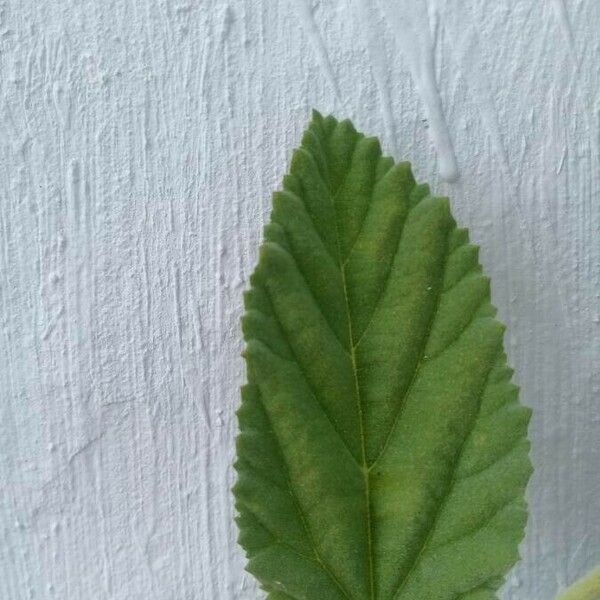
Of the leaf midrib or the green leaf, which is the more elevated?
the leaf midrib

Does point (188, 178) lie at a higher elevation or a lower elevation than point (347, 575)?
higher

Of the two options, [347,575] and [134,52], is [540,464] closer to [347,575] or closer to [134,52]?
[347,575]

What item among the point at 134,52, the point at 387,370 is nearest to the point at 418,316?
the point at 387,370

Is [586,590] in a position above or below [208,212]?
below
